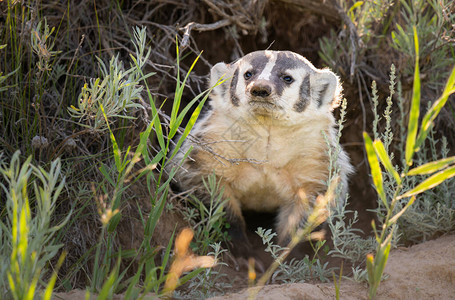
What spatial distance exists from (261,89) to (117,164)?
801mm

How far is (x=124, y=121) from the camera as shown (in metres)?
2.40

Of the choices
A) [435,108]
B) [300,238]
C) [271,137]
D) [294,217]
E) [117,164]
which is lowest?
[294,217]

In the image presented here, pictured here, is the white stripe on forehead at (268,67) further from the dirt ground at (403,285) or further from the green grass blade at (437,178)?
the green grass blade at (437,178)

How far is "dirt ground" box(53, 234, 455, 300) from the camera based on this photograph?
5.61 feet

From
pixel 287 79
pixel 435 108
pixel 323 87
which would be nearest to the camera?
pixel 435 108

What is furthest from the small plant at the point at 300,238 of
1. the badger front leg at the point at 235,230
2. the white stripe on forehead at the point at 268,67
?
the white stripe on forehead at the point at 268,67

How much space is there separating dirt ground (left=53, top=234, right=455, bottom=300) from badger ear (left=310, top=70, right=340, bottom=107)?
0.82 metres

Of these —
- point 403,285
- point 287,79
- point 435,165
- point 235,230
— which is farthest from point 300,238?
point 435,165

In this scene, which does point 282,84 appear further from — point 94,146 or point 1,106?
point 1,106

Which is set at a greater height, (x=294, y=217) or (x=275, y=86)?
(x=275, y=86)

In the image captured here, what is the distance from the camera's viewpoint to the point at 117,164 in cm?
168

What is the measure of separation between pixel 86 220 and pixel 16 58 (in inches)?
26.9

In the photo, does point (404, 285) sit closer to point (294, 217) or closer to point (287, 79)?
point (294, 217)

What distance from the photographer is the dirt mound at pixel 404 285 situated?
172 centimetres
